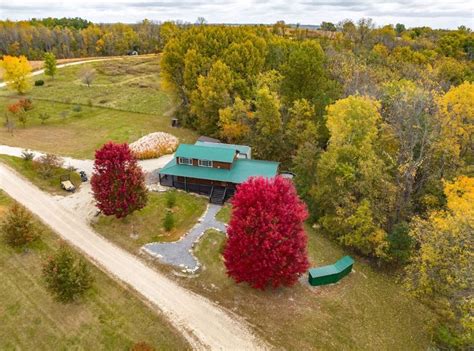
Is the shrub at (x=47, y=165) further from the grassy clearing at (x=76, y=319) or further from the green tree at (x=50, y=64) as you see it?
the green tree at (x=50, y=64)

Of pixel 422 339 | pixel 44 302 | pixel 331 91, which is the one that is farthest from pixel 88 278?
pixel 331 91

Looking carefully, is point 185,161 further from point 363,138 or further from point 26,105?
point 26,105

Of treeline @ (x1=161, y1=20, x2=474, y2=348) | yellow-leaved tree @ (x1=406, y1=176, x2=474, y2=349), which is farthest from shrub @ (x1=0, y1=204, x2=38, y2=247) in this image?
yellow-leaved tree @ (x1=406, y1=176, x2=474, y2=349)

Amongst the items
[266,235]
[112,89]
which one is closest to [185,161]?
[266,235]

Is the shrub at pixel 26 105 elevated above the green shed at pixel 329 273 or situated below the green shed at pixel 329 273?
above

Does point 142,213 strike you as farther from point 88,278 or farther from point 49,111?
point 49,111

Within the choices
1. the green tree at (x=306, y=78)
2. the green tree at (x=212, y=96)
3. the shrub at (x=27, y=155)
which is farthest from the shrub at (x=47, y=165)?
the green tree at (x=306, y=78)
